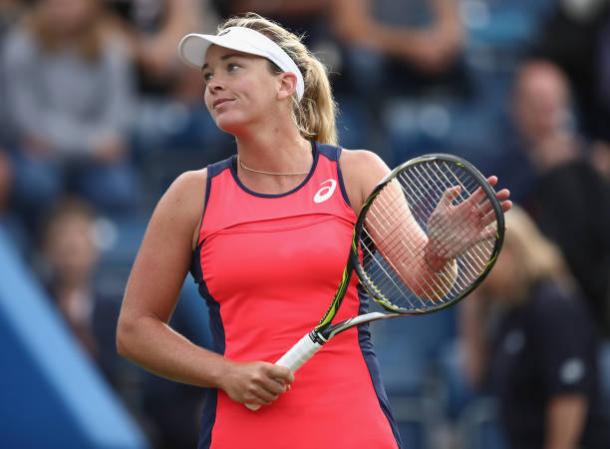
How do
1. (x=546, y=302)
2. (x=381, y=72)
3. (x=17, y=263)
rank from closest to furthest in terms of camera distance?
(x=546, y=302) < (x=17, y=263) < (x=381, y=72)

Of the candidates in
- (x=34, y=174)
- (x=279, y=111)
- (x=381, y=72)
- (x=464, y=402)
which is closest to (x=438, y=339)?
(x=464, y=402)

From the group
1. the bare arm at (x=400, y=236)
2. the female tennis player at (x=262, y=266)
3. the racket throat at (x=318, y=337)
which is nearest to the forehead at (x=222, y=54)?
the female tennis player at (x=262, y=266)

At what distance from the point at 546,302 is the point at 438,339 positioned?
6.38 ft

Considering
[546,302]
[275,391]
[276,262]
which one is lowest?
[546,302]

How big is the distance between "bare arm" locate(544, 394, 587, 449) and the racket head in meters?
2.12

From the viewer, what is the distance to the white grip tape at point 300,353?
3.14m

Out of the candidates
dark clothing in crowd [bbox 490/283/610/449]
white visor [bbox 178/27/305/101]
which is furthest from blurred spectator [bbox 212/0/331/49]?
white visor [bbox 178/27/305/101]

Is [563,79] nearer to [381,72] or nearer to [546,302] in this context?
[381,72]

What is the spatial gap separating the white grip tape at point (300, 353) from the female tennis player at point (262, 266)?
0.14 ft

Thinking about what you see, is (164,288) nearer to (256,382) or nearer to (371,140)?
(256,382)

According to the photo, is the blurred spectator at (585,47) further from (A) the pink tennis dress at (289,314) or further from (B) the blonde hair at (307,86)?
(A) the pink tennis dress at (289,314)

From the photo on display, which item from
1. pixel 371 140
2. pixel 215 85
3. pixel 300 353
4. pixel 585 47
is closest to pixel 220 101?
pixel 215 85

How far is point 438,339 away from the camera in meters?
7.27

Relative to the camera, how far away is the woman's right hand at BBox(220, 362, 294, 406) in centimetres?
311
